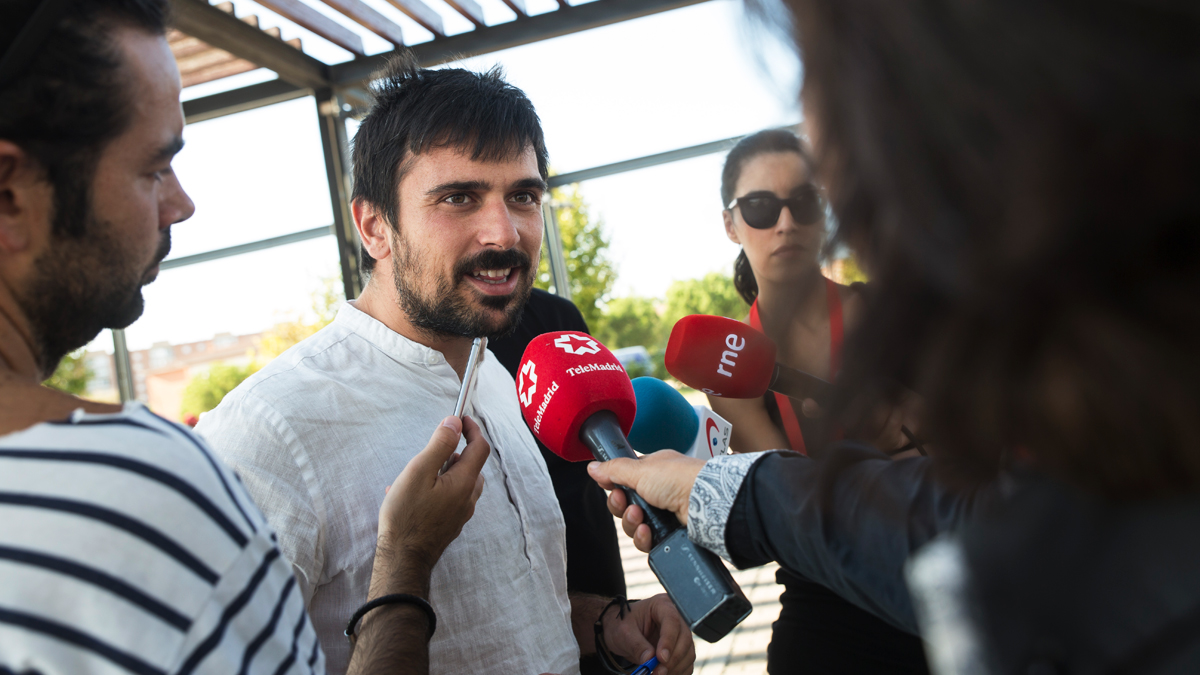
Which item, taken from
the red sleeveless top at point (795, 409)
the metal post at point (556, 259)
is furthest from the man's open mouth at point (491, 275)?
the metal post at point (556, 259)

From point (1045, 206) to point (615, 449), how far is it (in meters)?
0.97

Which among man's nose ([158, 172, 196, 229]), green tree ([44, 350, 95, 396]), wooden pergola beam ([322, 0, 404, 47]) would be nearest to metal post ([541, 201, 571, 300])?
wooden pergola beam ([322, 0, 404, 47])

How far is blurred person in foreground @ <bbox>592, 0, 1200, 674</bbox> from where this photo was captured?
465 millimetres

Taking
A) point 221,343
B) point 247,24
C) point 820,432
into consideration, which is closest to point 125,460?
point 820,432

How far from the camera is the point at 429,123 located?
1766 mm

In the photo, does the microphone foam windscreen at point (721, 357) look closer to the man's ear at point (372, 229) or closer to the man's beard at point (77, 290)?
the man's ear at point (372, 229)

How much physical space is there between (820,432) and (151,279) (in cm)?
80

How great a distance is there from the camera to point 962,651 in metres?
0.58

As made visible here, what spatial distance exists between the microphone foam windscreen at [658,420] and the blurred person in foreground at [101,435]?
125 centimetres

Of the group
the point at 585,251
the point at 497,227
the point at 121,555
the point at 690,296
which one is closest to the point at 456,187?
the point at 497,227

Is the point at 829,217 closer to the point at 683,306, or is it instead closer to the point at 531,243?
the point at 531,243

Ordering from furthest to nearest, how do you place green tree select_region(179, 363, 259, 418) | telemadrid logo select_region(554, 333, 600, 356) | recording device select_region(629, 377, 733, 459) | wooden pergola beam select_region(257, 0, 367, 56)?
green tree select_region(179, 363, 259, 418) < wooden pergola beam select_region(257, 0, 367, 56) < recording device select_region(629, 377, 733, 459) < telemadrid logo select_region(554, 333, 600, 356)

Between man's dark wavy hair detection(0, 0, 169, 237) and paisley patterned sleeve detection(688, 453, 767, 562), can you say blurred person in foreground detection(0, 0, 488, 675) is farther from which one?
paisley patterned sleeve detection(688, 453, 767, 562)

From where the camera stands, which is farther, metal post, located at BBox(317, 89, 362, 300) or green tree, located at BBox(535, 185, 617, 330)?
green tree, located at BBox(535, 185, 617, 330)
